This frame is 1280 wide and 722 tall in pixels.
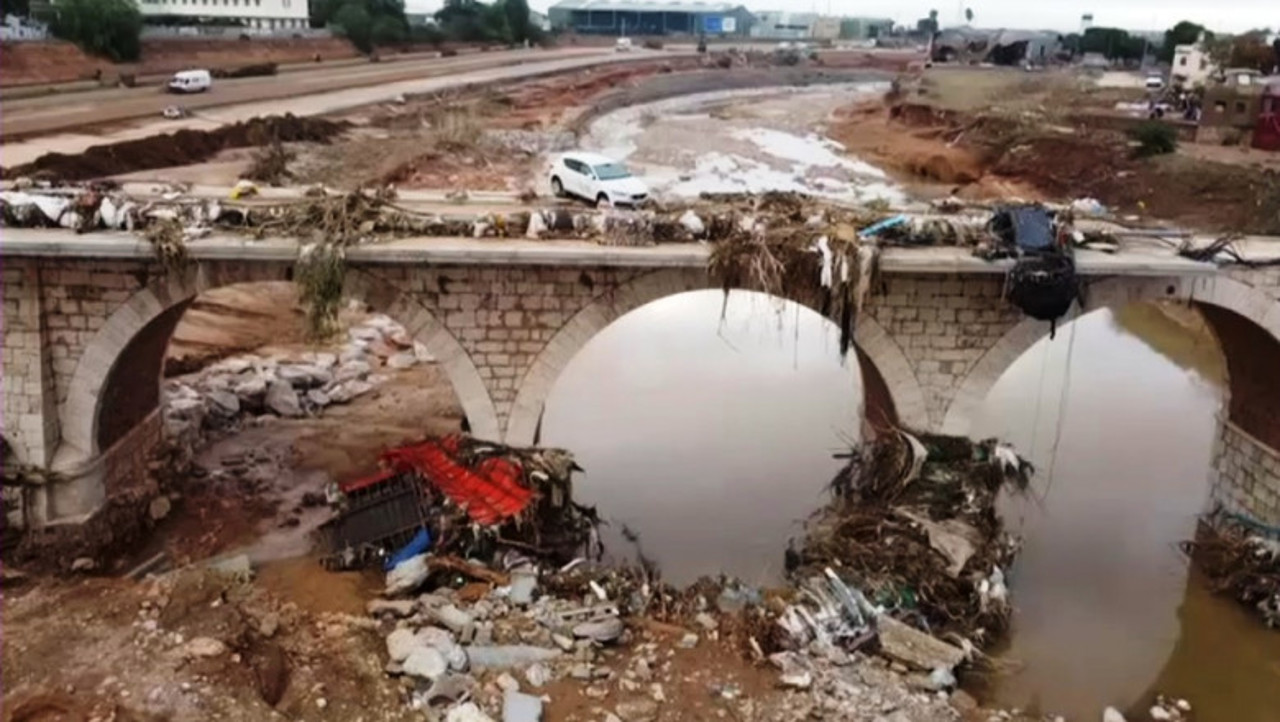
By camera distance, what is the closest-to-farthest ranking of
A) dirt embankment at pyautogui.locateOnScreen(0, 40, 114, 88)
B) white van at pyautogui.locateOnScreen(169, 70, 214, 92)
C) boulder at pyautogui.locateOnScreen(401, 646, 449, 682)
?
boulder at pyautogui.locateOnScreen(401, 646, 449, 682) < dirt embankment at pyautogui.locateOnScreen(0, 40, 114, 88) < white van at pyautogui.locateOnScreen(169, 70, 214, 92)

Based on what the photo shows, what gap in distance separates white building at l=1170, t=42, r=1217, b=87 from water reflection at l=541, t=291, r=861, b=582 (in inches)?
1395

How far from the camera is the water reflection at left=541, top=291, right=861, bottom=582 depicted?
47.4ft

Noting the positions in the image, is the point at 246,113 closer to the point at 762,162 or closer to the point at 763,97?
the point at 762,162

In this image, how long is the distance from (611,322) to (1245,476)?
8219 millimetres

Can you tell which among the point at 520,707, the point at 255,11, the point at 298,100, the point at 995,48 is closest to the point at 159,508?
the point at 520,707

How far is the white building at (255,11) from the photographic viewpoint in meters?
63.1

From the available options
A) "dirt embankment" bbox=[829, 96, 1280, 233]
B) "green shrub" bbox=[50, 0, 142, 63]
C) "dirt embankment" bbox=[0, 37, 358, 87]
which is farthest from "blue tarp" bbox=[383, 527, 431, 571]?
"green shrub" bbox=[50, 0, 142, 63]

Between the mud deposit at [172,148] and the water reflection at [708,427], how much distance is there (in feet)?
31.2

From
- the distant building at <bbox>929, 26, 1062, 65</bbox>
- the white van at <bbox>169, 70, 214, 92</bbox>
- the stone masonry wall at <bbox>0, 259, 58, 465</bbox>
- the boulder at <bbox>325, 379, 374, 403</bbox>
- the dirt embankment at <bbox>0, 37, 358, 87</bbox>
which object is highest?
the distant building at <bbox>929, 26, 1062, 65</bbox>

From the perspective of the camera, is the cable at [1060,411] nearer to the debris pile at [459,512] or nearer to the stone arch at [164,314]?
the debris pile at [459,512]

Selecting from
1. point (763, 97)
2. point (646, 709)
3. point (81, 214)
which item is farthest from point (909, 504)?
point (763, 97)

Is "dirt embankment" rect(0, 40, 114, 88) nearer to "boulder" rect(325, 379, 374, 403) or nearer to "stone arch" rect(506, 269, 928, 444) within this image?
"boulder" rect(325, 379, 374, 403)

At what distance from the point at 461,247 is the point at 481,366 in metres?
1.54

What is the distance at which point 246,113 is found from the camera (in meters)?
Result: 32.1
